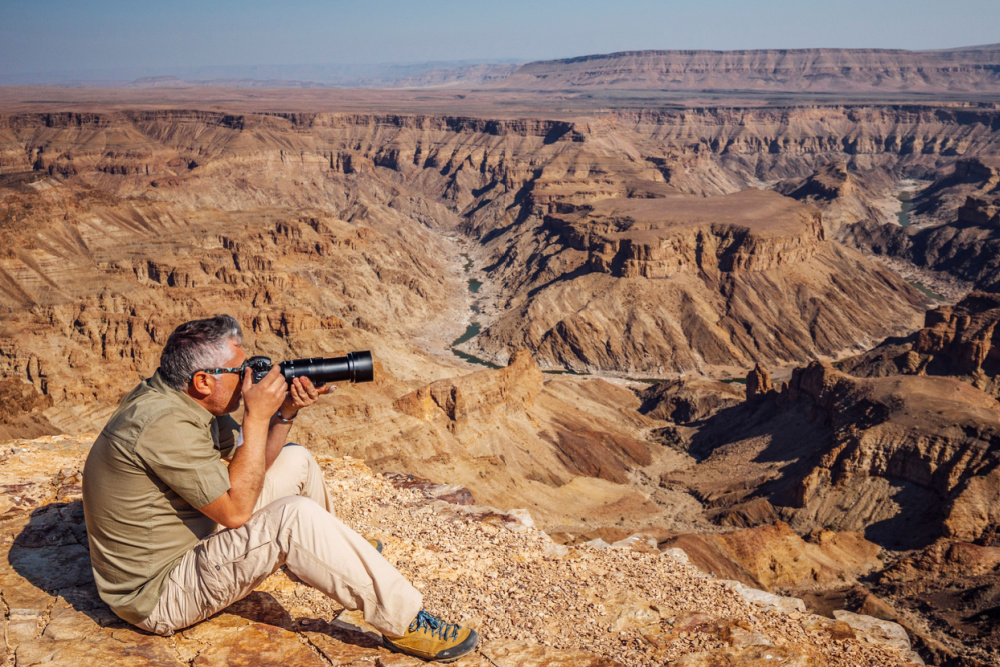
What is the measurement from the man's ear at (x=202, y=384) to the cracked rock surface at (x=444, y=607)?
2.56m

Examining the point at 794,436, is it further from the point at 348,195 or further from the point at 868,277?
the point at 348,195

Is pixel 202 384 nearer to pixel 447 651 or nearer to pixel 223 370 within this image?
pixel 223 370

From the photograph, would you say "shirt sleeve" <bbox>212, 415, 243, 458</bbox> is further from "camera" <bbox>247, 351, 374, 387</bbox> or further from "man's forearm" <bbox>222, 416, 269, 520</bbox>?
"man's forearm" <bbox>222, 416, 269, 520</bbox>

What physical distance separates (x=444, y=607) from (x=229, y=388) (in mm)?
4184

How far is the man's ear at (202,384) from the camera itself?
23.6 feet

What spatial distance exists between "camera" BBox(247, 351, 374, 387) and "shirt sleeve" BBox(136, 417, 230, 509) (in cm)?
86

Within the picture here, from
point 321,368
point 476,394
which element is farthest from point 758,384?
point 321,368

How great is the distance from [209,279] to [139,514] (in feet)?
220

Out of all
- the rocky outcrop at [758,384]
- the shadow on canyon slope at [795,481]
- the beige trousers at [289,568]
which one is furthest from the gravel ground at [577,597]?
the rocky outcrop at [758,384]

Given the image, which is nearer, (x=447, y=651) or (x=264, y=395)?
(x=264, y=395)

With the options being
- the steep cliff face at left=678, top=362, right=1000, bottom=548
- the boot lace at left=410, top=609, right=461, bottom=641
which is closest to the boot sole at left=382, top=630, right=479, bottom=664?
the boot lace at left=410, top=609, right=461, bottom=641

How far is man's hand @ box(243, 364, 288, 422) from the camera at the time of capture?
7.17 meters

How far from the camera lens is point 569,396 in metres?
59.7

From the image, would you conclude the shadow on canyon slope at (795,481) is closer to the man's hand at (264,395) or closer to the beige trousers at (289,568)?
the beige trousers at (289,568)
